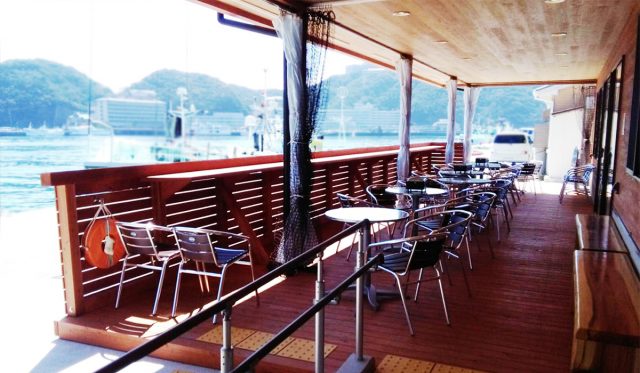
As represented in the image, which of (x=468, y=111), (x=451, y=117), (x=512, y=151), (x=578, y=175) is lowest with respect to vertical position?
(x=578, y=175)

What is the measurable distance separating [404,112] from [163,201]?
5.09m

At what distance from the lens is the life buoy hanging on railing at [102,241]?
407cm

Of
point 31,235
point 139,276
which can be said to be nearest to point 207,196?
point 139,276

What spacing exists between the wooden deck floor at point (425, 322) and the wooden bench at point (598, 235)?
0.50m

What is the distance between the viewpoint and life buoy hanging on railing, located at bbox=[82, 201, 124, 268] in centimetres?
407

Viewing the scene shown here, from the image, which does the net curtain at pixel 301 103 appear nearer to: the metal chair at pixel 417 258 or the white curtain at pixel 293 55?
the white curtain at pixel 293 55

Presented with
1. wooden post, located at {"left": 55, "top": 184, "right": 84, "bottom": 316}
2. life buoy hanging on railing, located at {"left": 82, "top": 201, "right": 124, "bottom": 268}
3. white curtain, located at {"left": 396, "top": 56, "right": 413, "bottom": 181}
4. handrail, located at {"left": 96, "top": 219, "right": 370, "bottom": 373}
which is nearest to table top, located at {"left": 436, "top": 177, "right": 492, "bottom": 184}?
white curtain, located at {"left": 396, "top": 56, "right": 413, "bottom": 181}

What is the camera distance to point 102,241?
4.14m

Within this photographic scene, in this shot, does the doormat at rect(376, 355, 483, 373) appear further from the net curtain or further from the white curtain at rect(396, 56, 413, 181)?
the white curtain at rect(396, 56, 413, 181)

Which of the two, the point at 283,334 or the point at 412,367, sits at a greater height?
the point at 283,334

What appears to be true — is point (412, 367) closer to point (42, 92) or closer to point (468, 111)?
point (468, 111)

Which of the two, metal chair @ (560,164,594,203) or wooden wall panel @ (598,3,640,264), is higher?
wooden wall panel @ (598,3,640,264)

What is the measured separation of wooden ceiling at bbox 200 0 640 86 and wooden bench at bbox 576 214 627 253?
6.70 feet

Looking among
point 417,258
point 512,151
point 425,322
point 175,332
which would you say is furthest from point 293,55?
point 512,151
